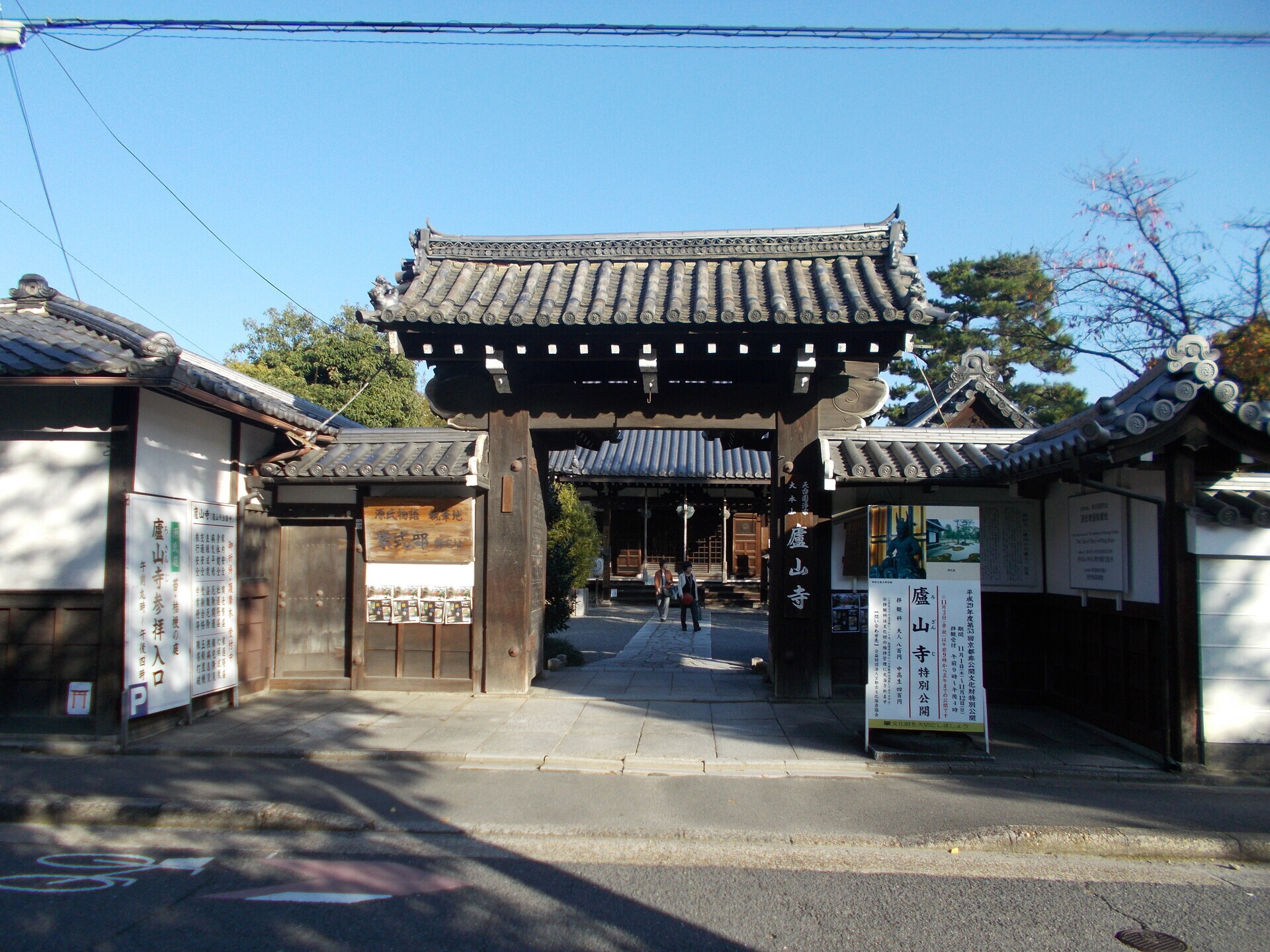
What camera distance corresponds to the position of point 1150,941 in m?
4.48

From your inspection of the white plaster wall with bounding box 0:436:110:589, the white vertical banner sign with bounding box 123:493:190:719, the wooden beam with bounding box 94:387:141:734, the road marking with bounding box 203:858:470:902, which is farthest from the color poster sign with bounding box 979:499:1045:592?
the white plaster wall with bounding box 0:436:110:589

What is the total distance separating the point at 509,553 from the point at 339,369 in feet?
73.2

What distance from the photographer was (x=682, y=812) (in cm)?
641

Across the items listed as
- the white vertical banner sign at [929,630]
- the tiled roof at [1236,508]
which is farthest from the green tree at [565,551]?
the tiled roof at [1236,508]

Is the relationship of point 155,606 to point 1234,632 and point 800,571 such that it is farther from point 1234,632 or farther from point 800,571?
point 1234,632

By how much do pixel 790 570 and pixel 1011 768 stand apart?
3419mm

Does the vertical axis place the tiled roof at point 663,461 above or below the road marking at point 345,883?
above

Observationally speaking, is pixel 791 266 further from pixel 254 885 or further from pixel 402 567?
pixel 254 885

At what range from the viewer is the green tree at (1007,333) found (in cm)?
2653

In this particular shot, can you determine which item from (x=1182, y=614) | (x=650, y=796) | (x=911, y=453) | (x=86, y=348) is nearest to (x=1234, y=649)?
(x=1182, y=614)

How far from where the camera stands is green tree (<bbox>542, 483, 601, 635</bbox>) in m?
13.7

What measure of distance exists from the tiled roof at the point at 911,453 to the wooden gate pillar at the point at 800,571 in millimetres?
326

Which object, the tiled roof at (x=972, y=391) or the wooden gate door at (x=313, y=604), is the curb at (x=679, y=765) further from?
the tiled roof at (x=972, y=391)

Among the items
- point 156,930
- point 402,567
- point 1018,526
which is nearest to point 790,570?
point 1018,526
